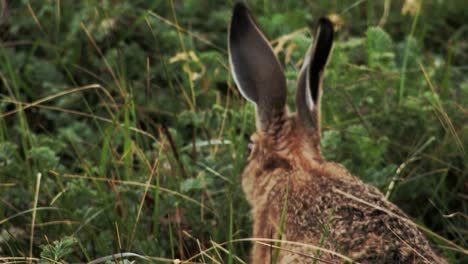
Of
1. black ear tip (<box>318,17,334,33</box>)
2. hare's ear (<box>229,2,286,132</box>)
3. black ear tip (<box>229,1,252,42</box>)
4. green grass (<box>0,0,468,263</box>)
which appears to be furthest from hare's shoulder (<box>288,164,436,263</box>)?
black ear tip (<box>229,1,252,42</box>)

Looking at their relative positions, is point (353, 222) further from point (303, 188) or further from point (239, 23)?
point (239, 23)

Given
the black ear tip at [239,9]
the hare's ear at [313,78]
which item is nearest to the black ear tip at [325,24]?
the hare's ear at [313,78]

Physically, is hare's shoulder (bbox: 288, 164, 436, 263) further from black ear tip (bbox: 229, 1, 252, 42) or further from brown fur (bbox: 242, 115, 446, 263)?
black ear tip (bbox: 229, 1, 252, 42)

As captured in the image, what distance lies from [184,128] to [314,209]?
1.93 meters

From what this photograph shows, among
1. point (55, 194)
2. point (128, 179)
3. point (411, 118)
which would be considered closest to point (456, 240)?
point (411, 118)

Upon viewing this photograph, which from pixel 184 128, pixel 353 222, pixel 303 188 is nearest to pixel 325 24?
pixel 303 188

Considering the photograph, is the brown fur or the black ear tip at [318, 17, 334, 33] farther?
the black ear tip at [318, 17, 334, 33]

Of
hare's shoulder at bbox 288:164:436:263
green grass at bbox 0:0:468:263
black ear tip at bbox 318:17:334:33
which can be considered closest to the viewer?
hare's shoulder at bbox 288:164:436:263

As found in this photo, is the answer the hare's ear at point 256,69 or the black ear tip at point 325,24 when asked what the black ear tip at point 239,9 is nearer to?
the hare's ear at point 256,69

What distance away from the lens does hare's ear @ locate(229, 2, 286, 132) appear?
4.76m

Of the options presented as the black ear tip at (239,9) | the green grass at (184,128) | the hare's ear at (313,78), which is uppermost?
the black ear tip at (239,9)

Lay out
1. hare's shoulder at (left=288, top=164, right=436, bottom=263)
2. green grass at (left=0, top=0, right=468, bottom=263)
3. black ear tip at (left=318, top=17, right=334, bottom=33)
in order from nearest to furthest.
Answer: hare's shoulder at (left=288, top=164, right=436, bottom=263) → black ear tip at (left=318, top=17, right=334, bottom=33) → green grass at (left=0, top=0, right=468, bottom=263)

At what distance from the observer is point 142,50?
6.46 metres

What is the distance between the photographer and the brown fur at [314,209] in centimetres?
381
